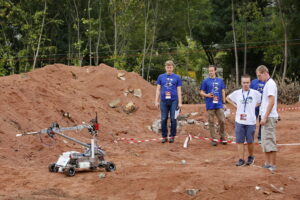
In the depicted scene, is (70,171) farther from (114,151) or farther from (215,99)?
(215,99)

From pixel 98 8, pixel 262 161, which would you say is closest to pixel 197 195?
pixel 262 161

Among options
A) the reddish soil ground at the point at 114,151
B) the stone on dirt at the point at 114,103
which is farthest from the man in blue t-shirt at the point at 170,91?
the stone on dirt at the point at 114,103

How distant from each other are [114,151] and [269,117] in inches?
158

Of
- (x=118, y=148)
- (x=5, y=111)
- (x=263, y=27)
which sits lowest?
(x=118, y=148)

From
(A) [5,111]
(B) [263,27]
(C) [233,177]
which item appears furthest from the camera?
(B) [263,27]

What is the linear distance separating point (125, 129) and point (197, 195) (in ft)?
24.7

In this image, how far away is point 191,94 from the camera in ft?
79.2

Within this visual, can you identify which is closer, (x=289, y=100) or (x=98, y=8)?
(x=289, y=100)

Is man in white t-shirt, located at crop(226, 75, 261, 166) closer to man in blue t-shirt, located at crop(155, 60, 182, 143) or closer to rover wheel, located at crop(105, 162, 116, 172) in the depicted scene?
rover wheel, located at crop(105, 162, 116, 172)

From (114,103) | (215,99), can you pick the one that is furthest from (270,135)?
(114,103)

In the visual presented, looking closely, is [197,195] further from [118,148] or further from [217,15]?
[217,15]

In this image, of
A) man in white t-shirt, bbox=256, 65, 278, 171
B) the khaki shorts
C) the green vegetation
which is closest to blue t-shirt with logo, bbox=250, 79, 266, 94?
man in white t-shirt, bbox=256, 65, 278, 171

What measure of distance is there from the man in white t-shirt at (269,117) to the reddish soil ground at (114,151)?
1.15 feet

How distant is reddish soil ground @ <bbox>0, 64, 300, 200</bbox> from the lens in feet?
22.0
